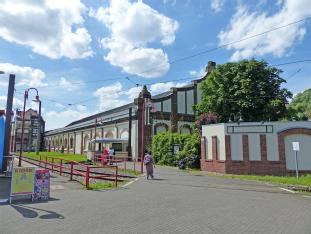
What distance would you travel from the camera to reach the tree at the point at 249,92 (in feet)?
97.0

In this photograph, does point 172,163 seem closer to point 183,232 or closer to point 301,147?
point 301,147

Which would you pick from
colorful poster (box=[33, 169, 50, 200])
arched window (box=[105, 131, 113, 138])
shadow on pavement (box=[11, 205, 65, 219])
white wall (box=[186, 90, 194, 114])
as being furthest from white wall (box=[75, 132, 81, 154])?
shadow on pavement (box=[11, 205, 65, 219])

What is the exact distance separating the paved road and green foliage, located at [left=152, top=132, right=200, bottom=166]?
16.0m

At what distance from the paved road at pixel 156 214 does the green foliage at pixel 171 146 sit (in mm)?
16048

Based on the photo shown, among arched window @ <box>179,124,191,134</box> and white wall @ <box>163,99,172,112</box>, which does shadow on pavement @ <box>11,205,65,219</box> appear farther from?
arched window @ <box>179,124,191,134</box>

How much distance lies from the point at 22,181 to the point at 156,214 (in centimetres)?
522

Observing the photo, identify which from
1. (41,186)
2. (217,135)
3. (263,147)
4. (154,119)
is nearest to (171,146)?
(217,135)

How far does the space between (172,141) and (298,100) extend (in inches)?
1275

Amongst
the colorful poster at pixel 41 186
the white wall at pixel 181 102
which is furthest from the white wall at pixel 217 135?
the white wall at pixel 181 102

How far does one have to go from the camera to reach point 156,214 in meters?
9.00

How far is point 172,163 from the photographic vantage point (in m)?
32.5

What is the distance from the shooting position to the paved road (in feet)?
24.5

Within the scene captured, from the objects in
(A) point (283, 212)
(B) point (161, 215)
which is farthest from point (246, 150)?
(B) point (161, 215)

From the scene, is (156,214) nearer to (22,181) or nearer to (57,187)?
(22,181)
